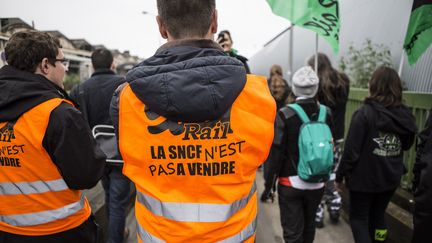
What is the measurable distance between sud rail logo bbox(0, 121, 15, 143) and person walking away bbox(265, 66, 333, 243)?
201cm

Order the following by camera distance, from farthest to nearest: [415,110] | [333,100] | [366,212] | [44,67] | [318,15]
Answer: [333,100], [415,110], [318,15], [366,212], [44,67]

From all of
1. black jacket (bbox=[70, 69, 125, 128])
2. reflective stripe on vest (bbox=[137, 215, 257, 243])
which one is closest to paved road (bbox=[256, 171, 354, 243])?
black jacket (bbox=[70, 69, 125, 128])

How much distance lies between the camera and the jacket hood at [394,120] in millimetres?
2812

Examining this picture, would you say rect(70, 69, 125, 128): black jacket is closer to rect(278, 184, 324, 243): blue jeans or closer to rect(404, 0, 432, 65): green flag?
rect(278, 184, 324, 243): blue jeans

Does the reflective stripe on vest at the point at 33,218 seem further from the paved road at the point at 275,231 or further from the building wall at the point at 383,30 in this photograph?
the building wall at the point at 383,30

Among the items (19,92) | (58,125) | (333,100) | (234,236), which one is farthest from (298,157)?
(19,92)

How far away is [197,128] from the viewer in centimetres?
136

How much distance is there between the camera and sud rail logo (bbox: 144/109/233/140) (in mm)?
1345

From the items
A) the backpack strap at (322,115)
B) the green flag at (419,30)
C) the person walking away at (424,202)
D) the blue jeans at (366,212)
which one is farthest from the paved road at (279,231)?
the green flag at (419,30)

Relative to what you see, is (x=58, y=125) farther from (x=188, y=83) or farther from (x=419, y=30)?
(x=419, y=30)

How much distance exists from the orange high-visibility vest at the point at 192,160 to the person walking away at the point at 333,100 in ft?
9.39

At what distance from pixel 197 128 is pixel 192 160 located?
141mm

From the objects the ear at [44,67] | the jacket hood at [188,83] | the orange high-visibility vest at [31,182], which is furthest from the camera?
the ear at [44,67]

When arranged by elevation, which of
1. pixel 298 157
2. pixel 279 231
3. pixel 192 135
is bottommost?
pixel 279 231
